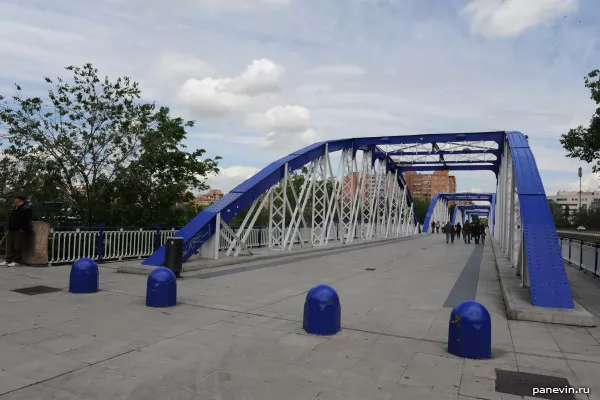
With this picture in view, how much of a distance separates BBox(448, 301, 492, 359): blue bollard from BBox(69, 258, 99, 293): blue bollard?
22.4 feet

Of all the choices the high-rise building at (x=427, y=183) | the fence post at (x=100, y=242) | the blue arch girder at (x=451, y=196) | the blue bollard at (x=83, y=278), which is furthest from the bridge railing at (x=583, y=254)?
the high-rise building at (x=427, y=183)

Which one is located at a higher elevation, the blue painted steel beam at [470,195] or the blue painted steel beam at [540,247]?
the blue painted steel beam at [470,195]

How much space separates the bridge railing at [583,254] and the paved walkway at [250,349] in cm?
655

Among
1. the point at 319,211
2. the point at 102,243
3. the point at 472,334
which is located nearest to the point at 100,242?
the point at 102,243

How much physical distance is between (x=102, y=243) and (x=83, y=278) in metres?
5.41

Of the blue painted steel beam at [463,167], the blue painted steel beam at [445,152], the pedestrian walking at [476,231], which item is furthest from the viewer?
the blue painted steel beam at [463,167]

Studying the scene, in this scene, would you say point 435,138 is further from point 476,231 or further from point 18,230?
point 18,230

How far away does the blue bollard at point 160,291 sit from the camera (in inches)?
301

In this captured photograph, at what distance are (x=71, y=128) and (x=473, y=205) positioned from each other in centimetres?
9051

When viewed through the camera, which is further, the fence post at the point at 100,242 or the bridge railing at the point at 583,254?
the bridge railing at the point at 583,254

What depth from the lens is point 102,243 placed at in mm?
13609

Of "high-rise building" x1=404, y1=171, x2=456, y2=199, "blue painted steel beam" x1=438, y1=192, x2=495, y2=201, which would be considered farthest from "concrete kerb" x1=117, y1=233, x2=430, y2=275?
"high-rise building" x1=404, y1=171, x2=456, y2=199

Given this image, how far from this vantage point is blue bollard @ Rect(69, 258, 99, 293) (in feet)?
28.0

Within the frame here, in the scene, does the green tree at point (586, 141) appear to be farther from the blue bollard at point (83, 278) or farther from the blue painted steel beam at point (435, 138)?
the blue bollard at point (83, 278)
